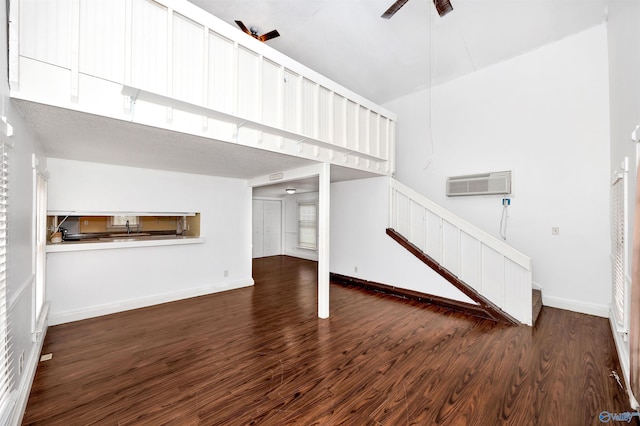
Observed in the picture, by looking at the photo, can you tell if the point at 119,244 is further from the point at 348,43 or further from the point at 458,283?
the point at 458,283

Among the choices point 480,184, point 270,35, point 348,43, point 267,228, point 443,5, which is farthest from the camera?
point 267,228

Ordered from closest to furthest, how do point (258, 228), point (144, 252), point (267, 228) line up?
point (144, 252) < point (258, 228) < point (267, 228)

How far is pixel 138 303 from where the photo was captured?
4074 millimetres

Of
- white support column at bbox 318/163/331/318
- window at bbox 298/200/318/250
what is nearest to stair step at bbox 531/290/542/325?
white support column at bbox 318/163/331/318

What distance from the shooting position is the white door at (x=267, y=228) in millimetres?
8742

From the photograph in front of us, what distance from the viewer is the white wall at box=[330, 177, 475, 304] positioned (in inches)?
177

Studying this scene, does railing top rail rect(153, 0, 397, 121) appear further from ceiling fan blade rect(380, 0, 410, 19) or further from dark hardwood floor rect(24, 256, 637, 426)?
dark hardwood floor rect(24, 256, 637, 426)

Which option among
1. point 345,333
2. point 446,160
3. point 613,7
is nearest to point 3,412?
point 345,333

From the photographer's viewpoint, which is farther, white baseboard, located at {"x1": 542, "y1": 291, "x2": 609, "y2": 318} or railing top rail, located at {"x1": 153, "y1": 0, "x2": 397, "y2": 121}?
white baseboard, located at {"x1": 542, "y1": 291, "x2": 609, "y2": 318}

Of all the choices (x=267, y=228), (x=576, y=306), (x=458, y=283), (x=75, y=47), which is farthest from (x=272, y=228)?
(x=576, y=306)

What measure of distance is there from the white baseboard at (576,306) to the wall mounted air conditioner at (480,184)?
1.85 meters

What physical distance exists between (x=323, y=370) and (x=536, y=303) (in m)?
3.49

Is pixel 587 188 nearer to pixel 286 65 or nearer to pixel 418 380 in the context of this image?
pixel 418 380

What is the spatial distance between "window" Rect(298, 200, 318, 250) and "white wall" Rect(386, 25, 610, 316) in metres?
4.18
